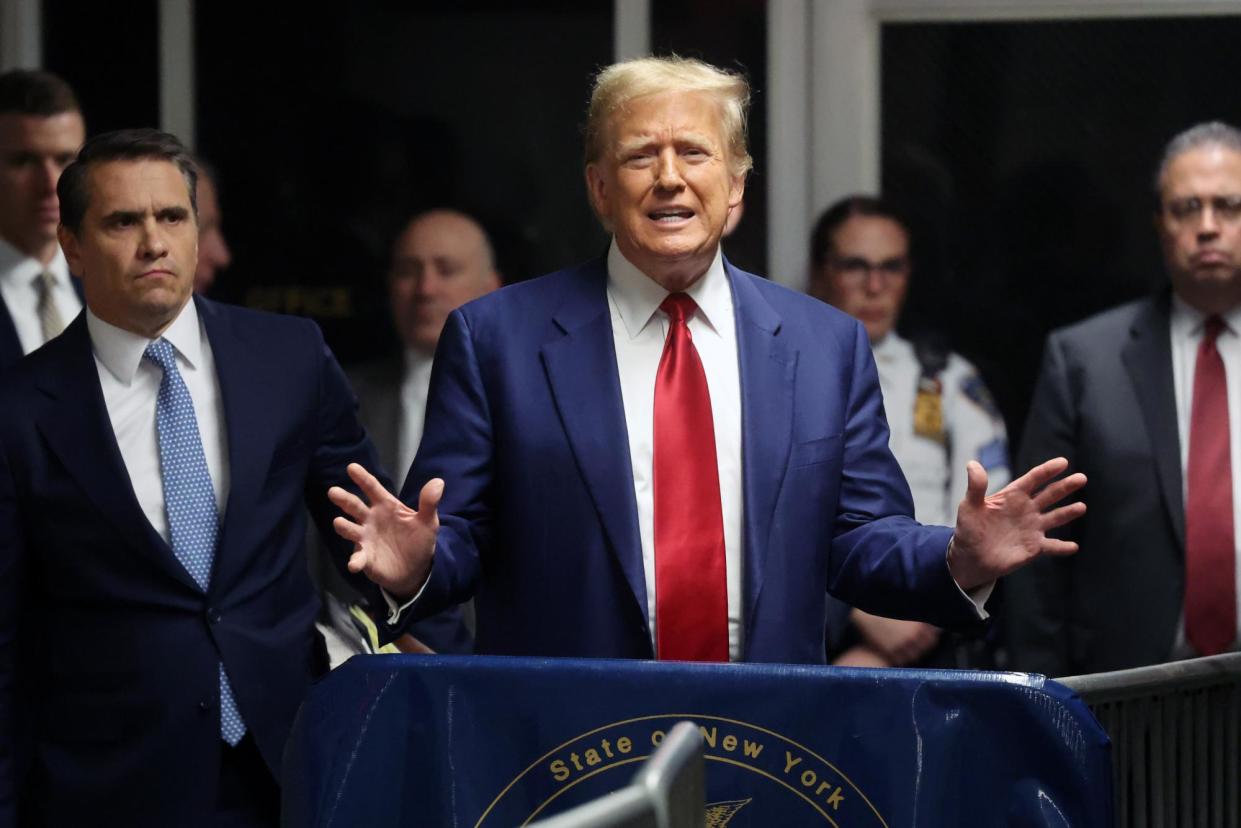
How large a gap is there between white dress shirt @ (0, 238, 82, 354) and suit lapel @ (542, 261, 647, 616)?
1547mm

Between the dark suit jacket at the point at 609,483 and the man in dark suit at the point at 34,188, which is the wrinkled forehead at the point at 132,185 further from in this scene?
the man in dark suit at the point at 34,188

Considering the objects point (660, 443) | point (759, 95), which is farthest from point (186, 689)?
point (759, 95)

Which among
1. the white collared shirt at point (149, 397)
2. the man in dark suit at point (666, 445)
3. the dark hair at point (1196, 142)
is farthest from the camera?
the dark hair at point (1196, 142)

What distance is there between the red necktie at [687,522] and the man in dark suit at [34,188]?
68.9 inches

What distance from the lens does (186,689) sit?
3189 mm

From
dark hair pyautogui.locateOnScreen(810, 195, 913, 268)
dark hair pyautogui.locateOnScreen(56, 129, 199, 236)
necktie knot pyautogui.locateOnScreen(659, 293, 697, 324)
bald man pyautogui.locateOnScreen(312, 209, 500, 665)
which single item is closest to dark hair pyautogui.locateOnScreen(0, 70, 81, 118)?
bald man pyautogui.locateOnScreen(312, 209, 500, 665)

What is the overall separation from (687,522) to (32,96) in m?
2.21

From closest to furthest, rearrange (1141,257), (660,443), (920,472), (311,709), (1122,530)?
1. (311,709)
2. (660,443)
3. (1122,530)
4. (920,472)
5. (1141,257)

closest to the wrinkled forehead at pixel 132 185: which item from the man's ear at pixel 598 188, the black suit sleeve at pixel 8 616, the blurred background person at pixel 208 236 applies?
the black suit sleeve at pixel 8 616

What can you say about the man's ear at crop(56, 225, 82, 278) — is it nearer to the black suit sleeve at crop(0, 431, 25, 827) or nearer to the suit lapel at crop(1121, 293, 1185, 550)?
the black suit sleeve at crop(0, 431, 25, 827)

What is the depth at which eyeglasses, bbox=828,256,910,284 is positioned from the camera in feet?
15.7

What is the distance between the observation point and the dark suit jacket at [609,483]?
2.84m

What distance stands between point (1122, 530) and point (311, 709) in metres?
2.32

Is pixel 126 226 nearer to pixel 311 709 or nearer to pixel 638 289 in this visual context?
pixel 638 289
